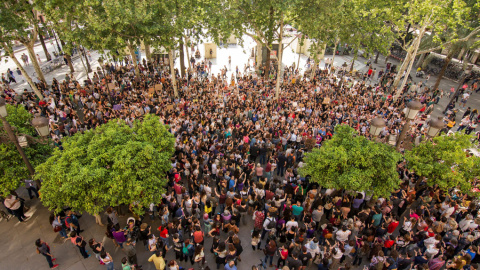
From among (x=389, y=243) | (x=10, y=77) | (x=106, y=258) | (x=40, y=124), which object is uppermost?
(x=40, y=124)

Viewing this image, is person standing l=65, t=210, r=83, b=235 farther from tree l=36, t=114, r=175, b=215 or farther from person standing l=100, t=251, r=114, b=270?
person standing l=100, t=251, r=114, b=270

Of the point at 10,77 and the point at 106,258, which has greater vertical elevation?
the point at 10,77

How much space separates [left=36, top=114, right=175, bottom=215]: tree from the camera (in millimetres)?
8133

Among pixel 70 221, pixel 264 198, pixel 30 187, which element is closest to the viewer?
pixel 70 221

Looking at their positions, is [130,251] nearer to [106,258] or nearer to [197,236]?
[106,258]

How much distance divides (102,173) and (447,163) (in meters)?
12.0

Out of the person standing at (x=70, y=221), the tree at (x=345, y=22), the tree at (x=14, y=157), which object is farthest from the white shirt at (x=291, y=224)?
the tree at (x=345, y=22)

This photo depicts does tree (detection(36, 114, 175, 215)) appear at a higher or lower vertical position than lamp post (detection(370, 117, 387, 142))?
lower

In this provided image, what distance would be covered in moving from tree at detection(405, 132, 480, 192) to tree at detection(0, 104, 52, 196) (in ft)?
46.1

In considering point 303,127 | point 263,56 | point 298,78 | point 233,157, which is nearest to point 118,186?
point 233,157

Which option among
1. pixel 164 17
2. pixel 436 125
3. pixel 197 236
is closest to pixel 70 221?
pixel 197 236

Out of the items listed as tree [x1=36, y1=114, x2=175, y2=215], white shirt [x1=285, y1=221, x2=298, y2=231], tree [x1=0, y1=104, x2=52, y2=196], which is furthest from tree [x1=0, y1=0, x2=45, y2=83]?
white shirt [x1=285, y1=221, x2=298, y2=231]

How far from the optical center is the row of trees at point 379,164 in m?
9.06

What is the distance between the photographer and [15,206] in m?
9.89
